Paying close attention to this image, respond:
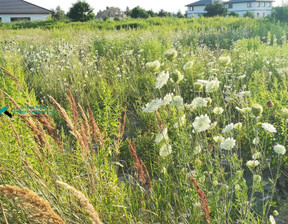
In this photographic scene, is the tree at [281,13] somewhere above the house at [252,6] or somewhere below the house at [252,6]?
below

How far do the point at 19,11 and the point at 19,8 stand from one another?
0.67m

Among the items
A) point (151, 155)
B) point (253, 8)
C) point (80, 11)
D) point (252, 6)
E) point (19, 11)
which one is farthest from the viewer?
point (252, 6)

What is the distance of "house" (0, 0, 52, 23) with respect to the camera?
44.2 m

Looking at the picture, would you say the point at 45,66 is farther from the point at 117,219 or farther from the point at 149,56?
the point at 117,219

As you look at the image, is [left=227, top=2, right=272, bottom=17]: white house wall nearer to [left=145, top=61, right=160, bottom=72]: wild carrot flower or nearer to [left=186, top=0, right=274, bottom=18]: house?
[left=186, top=0, right=274, bottom=18]: house

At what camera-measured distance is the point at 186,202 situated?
1.91m

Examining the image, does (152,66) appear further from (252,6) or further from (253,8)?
(252,6)

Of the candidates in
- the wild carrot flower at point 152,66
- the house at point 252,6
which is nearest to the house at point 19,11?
the house at point 252,6

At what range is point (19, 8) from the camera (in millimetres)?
45344

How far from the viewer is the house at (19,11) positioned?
145ft

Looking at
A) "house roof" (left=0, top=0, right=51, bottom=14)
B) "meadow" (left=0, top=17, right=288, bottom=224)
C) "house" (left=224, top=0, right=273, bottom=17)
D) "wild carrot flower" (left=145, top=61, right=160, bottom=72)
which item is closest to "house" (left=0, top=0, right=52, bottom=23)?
"house roof" (left=0, top=0, right=51, bottom=14)

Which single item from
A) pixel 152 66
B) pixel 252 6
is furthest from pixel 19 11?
pixel 152 66

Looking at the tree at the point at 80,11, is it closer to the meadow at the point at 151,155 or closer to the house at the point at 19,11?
the house at the point at 19,11

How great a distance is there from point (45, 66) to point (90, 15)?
29.2 m
